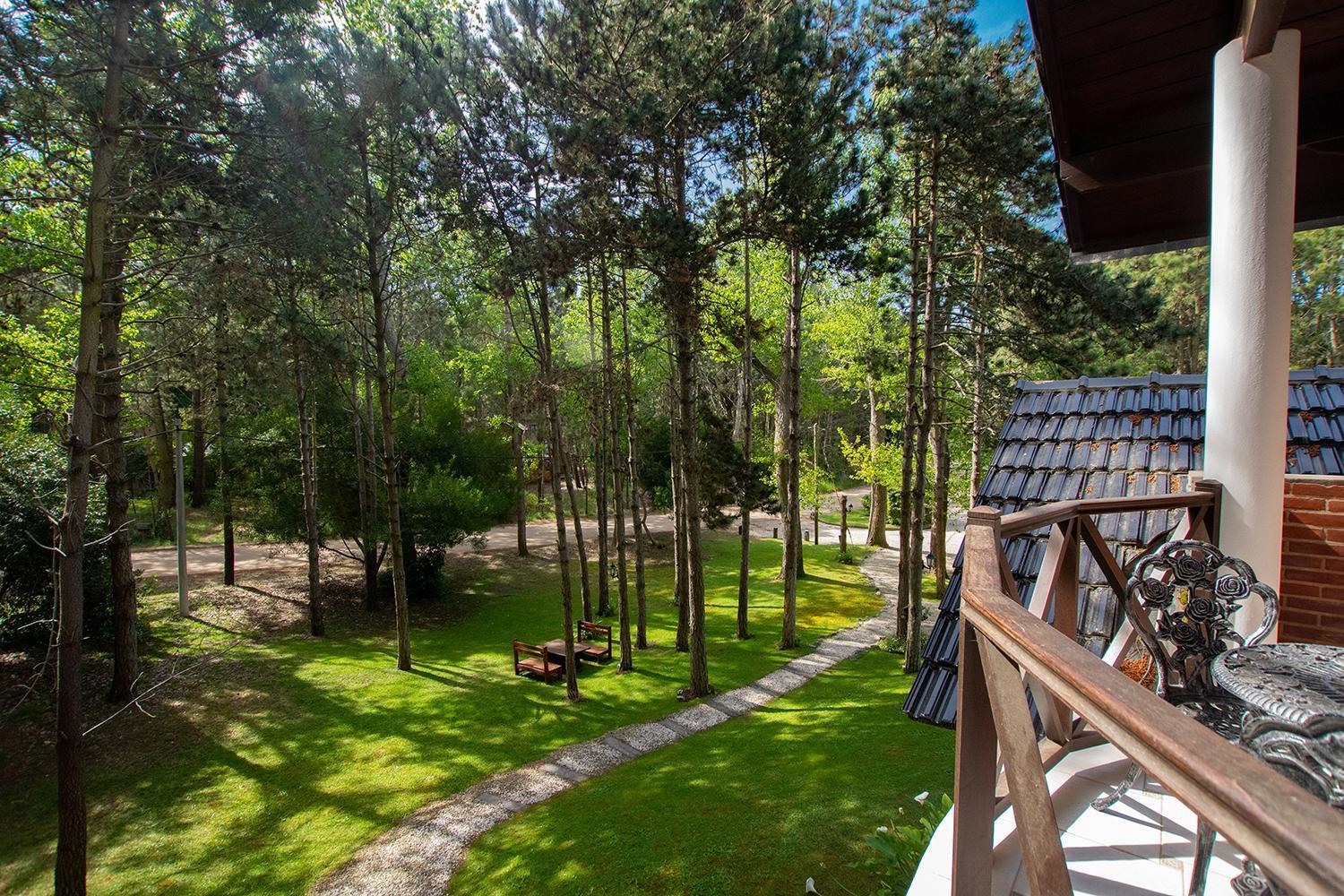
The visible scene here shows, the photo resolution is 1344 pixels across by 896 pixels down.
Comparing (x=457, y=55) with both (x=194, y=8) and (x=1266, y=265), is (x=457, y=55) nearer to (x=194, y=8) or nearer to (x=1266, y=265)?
(x=194, y=8)

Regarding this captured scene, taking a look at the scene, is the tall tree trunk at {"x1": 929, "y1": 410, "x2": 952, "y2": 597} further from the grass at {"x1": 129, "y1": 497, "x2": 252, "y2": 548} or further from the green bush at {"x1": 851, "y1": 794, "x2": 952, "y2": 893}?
the grass at {"x1": 129, "y1": 497, "x2": 252, "y2": 548}

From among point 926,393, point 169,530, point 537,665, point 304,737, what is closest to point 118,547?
point 304,737

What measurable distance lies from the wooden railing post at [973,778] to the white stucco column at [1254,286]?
1869 mm

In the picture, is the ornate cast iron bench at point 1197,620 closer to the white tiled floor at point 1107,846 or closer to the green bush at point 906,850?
the white tiled floor at point 1107,846

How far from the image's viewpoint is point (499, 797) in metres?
7.84

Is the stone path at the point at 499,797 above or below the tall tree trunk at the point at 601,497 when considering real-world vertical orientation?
below

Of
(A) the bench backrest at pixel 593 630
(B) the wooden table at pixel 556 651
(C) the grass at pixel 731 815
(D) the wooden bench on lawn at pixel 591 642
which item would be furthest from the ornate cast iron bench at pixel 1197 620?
(A) the bench backrest at pixel 593 630

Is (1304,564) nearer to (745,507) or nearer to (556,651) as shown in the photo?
(556,651)

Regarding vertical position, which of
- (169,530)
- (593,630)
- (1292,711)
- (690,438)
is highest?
(690,438)

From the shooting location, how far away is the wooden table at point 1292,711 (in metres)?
1.01

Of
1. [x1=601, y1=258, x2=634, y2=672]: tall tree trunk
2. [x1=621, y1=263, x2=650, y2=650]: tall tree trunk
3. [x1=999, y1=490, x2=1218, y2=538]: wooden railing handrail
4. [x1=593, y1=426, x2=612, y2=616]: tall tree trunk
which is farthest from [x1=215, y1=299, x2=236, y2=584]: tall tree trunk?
[x1=999, y1=490, x2=1218, y2=538]: wooden railing handrail

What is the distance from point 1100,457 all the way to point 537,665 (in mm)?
10236

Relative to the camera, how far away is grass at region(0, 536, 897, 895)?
677 centimetres

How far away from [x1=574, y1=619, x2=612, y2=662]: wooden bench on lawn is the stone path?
267cm
